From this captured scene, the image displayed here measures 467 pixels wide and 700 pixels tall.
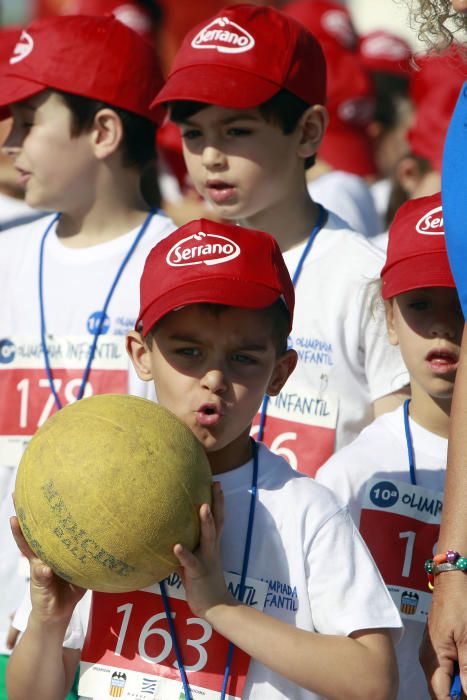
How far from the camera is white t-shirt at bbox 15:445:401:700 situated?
11.2 feet

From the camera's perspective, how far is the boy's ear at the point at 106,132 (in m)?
5.54

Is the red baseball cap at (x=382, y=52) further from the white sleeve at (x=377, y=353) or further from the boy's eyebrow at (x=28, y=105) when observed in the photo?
the white sleeve at (x=377, y=353)

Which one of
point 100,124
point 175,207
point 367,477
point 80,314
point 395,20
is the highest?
point 395,20

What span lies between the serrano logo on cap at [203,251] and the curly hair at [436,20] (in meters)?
0.84

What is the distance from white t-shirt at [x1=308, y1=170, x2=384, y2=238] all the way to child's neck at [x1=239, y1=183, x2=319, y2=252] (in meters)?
1.53

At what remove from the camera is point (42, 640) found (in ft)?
11.3

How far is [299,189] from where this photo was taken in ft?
17.2

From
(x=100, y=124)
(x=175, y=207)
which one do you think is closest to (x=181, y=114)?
(x=100, y=124)

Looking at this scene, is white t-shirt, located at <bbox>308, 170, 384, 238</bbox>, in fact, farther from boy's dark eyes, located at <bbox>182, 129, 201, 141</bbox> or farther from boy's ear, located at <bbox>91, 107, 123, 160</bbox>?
boy's dark eyes, located at <bbox>182, 129, 201, 141</bbox>

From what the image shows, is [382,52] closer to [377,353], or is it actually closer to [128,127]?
[128,127]

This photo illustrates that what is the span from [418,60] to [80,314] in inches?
67.4

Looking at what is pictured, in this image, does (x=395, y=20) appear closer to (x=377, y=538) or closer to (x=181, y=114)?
(x=181, y=114)

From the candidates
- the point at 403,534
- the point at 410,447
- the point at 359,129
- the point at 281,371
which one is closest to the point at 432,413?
the point at 410,447

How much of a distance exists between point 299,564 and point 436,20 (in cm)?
157
